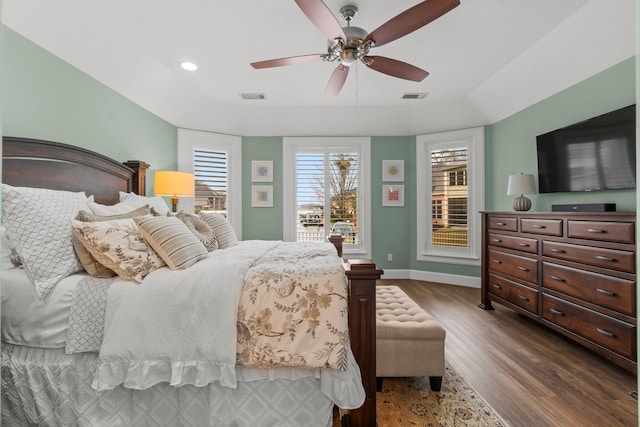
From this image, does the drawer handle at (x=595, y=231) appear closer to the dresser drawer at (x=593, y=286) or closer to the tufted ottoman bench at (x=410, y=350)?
the dresser drawer at (x=593, y=286)

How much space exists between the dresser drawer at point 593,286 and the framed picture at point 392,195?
238cm

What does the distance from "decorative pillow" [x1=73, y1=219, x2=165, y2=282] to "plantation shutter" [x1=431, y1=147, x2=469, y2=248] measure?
4110mm

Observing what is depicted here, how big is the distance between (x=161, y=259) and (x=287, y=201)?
3277 millimetres

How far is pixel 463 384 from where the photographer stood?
6.91ft

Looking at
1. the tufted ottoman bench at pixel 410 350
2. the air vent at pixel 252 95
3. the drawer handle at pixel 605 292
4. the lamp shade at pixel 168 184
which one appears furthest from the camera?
the air vent at pixel 252 95

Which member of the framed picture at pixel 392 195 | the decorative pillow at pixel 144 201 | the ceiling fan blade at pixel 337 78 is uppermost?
the ceiling fan blade at pixel 337 78

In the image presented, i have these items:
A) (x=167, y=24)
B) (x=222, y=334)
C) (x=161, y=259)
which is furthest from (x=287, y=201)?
(x=222, y=334)

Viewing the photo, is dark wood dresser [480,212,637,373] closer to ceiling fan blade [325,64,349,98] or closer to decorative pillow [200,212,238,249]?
ceiling fan blade [325,64,349,98]

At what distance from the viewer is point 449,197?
15.7 ft

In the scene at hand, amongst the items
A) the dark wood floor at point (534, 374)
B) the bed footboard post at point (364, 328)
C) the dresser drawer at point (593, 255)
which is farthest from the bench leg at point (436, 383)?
the dresser drawer at point (593, 255)

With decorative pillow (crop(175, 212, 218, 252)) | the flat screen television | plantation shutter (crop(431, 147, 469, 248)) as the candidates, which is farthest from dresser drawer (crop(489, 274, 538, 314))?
decorative pillow (crop(175, 212, 218, 252))

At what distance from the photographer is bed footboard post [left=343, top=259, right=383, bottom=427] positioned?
5.16 ft

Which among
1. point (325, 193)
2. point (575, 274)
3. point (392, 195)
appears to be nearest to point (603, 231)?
point (575, 274)

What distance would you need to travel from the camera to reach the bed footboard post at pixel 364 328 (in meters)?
1.57
